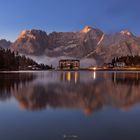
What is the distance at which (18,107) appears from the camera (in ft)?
54.6

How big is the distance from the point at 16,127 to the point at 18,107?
5.79 meters

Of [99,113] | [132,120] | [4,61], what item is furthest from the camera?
[4,61]

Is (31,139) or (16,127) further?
(16,127)

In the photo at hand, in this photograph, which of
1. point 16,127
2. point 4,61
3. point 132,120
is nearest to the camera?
point 16,127

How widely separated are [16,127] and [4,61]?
15357 centimetres

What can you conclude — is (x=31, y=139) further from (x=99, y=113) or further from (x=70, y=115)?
(x=99, y=113)

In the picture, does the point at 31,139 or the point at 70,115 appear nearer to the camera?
the point at 31,139

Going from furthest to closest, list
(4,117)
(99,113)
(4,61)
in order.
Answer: (4,61)
(99,113)
(4,117)

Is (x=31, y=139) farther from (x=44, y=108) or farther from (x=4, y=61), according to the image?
(x=4, y=61)

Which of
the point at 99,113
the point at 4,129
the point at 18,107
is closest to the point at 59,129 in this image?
the point at 4,129

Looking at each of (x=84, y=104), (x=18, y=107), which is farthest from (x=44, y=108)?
(x=84, y=104)

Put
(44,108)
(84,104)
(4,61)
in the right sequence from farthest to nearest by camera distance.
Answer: (4,61), (84,104), (44,108)

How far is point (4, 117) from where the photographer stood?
13328 millimetres

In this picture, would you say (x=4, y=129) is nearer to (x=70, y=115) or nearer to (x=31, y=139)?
(x=31, y=139)
